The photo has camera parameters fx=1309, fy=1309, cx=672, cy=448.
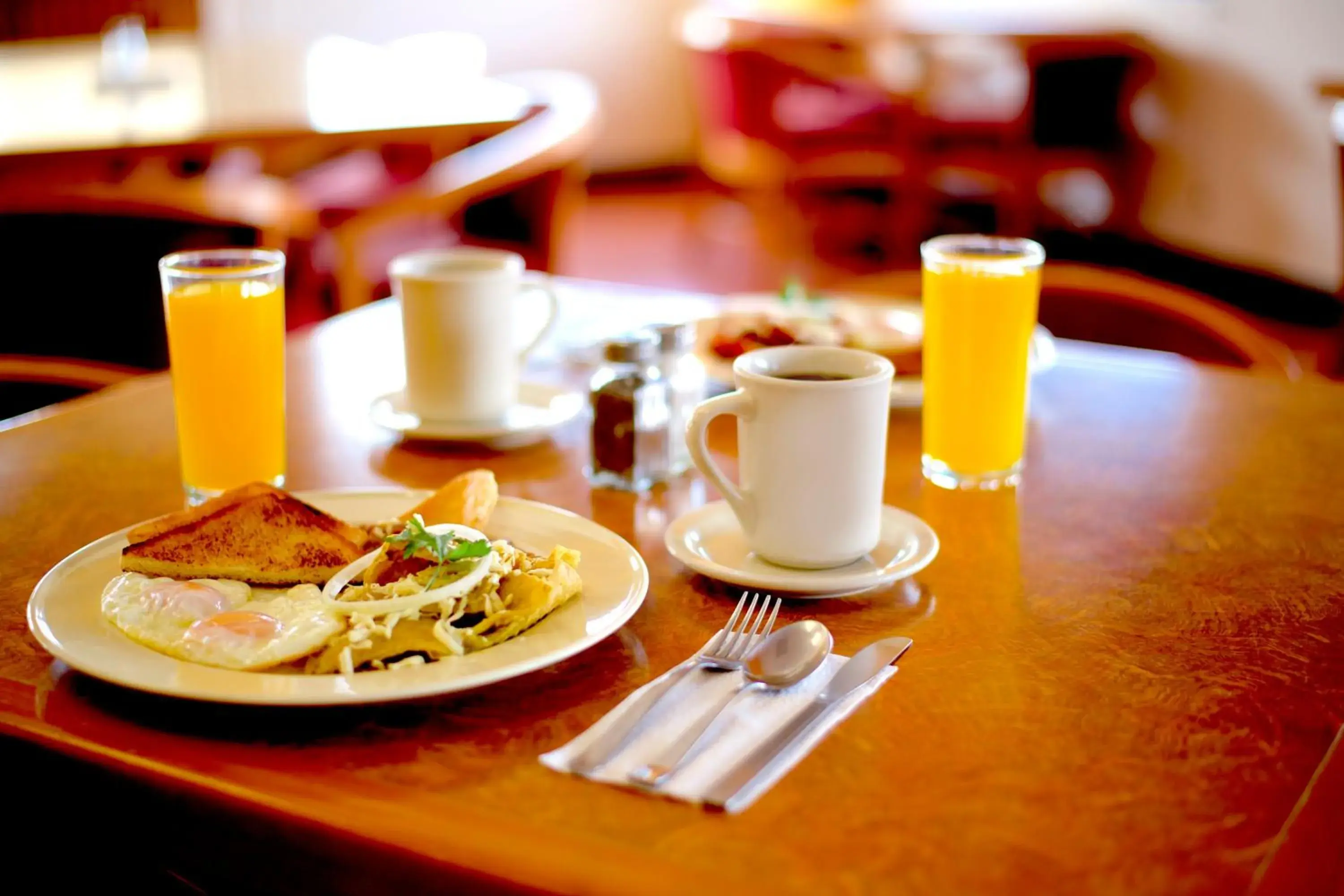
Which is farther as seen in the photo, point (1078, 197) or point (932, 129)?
point (1078, 197)

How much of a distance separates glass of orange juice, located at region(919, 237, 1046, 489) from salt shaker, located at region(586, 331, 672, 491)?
24cm

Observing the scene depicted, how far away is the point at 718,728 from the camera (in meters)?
0.68

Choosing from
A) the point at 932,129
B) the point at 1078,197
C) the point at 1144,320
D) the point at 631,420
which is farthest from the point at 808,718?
the point at 1078,197

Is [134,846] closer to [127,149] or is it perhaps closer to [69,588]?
[69,588]

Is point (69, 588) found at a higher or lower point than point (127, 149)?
lower

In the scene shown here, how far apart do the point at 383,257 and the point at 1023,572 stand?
212 cm

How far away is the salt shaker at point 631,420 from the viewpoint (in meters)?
1.07

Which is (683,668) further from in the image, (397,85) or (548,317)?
(397,85)

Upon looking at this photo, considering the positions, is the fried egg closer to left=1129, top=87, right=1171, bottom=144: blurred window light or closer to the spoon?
the spoon

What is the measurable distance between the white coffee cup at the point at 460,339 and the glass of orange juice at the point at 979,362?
38 cm

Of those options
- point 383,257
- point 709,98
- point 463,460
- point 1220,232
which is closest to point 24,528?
point 463,460

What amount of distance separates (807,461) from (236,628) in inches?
14.5

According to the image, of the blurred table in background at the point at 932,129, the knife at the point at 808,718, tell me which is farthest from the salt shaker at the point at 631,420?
the blurred table in background at the point at 932,129

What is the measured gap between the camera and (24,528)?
968 mm
